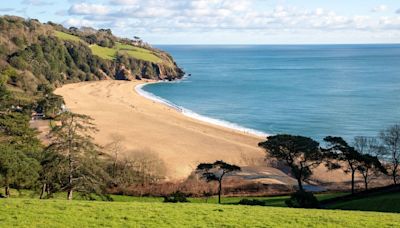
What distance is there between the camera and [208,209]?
19.9m

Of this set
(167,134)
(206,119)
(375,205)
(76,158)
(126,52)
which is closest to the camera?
(76,158)

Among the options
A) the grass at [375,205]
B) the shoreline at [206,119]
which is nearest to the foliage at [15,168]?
the grass at [375,205]

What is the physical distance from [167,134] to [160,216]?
138ft

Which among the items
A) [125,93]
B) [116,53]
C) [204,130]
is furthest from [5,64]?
[204,130]

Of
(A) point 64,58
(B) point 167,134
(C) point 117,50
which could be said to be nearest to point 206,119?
(B) point 167,134

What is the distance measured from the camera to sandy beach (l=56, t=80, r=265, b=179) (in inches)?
1950

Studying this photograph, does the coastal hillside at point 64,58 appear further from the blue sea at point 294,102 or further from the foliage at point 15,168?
the foliage at point 15,168

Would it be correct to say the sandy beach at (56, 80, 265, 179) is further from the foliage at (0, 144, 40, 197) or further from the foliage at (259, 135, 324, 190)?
the foliage at (0, 144, 40, 197)

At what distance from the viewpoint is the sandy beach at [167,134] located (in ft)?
163

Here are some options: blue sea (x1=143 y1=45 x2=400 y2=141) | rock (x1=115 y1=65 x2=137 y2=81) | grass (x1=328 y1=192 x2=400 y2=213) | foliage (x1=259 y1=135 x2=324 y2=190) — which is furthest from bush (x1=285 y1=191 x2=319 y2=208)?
rock (x1=115 y1=65 x2=137 y2=81)

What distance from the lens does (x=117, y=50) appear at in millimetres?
155500

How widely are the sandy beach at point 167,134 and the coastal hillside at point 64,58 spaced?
62.4ft

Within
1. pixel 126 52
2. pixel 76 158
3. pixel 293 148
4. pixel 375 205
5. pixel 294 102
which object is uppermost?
pixel 126 52

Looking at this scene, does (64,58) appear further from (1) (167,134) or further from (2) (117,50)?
(1) (167,134)
